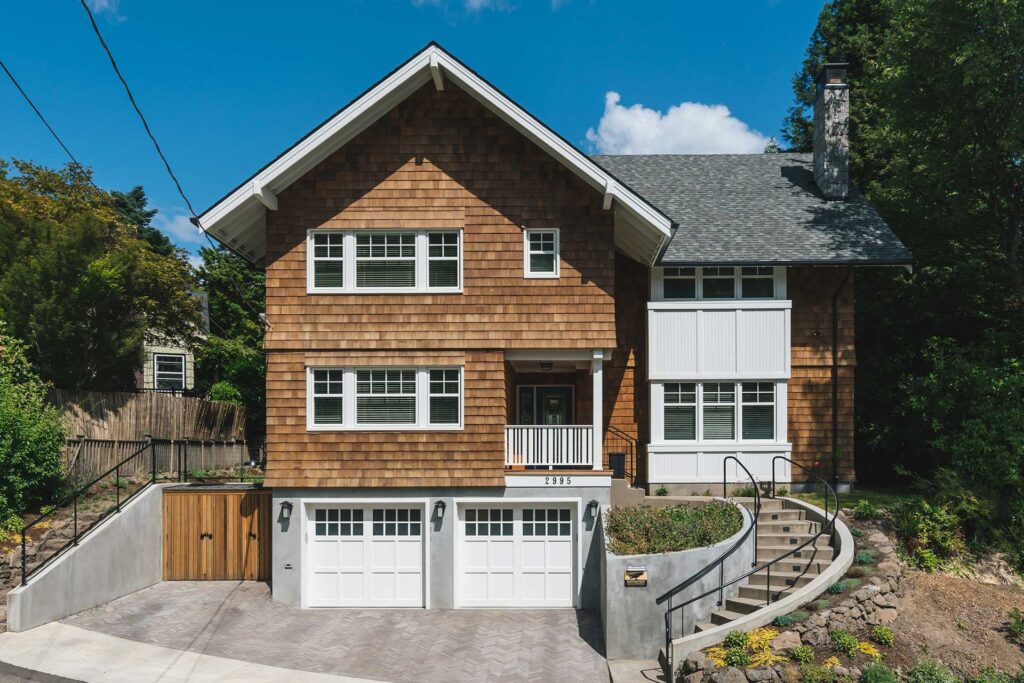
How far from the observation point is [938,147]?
18438 millimetres

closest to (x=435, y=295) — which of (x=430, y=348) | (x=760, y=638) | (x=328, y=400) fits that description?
(x=430, y=348)

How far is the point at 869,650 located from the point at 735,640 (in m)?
1.89

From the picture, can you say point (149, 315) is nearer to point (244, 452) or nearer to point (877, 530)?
point (244, 452)

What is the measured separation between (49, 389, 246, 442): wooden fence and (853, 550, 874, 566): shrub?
17.3 metres

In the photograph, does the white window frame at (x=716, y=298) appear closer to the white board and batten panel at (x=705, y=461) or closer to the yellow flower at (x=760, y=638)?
the white board and batten panel at (x=705, y=461)

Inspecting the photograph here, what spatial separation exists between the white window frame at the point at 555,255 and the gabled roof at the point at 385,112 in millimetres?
1184

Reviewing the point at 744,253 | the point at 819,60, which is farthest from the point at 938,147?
the point at 819,60

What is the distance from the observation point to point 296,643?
12.8 meters

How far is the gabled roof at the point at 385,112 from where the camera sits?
14062mm

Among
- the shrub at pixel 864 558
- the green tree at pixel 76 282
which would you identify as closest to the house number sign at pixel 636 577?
the shrub at pixel 864 558

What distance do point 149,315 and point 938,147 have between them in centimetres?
2237

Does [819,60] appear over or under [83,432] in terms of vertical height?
over

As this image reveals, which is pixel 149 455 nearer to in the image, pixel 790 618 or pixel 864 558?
pixel 790 618

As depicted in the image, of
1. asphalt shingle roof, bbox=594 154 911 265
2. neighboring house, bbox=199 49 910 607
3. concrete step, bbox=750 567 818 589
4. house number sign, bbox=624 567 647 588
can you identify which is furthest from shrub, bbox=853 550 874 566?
asphalt shingle roof, bbox=594 154 911 265
